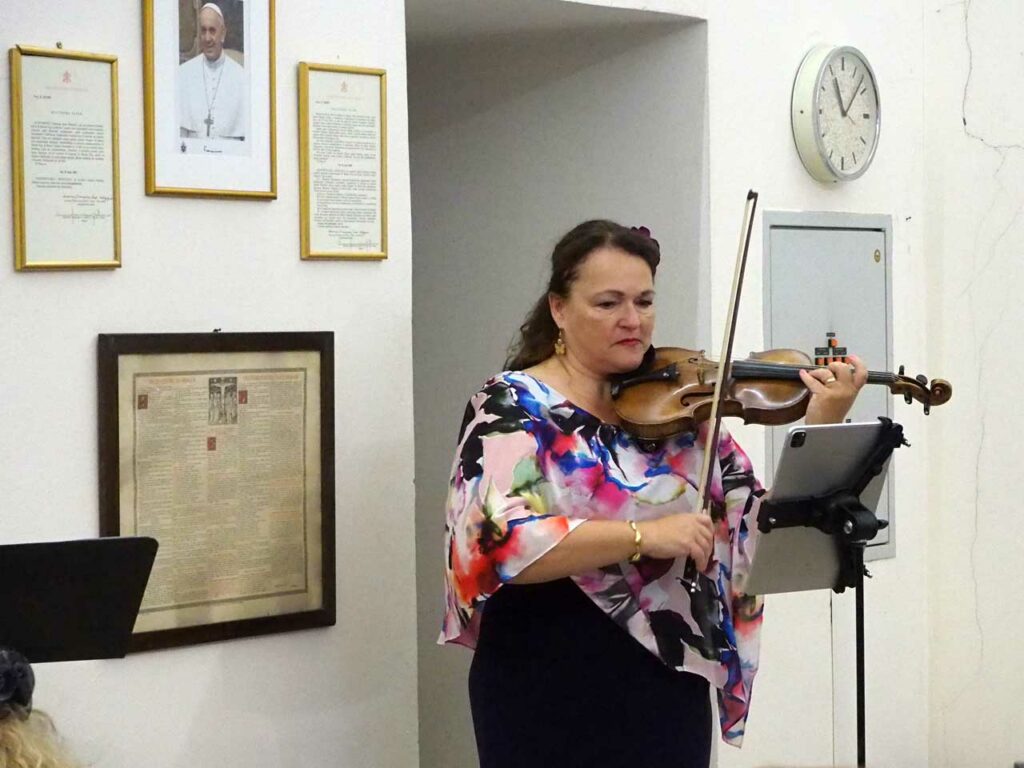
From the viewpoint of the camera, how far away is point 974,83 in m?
3.77

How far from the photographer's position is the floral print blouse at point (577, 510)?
2.35 metres

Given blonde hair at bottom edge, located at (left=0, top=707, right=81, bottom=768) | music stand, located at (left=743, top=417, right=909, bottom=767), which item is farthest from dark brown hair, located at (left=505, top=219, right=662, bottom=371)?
blonde hair at bottom edge, located at (left=0, top=707, right=81, bottom=768)

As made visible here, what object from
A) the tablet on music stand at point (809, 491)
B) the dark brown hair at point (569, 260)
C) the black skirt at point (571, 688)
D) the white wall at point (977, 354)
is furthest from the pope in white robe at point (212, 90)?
the white wall at point (977, 354)

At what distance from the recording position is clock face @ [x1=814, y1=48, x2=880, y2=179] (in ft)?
11.5

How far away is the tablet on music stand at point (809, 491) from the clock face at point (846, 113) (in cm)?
120

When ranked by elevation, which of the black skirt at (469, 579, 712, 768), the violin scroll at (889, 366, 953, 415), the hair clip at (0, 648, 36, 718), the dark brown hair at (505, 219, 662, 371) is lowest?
the black skirt at (469, 579, 712, 768)

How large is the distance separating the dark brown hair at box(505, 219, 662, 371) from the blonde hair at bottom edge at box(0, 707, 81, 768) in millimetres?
1326

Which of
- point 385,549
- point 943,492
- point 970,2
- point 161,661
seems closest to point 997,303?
point 943,492

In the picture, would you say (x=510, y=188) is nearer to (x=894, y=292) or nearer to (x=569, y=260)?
(x=894, y=292)

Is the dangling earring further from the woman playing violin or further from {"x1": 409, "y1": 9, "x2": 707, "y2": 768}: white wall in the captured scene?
{"x1": 409, "y1": 9, "x2": 707, "y2": 768}: white wall

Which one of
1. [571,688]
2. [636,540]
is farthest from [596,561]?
[571,688]

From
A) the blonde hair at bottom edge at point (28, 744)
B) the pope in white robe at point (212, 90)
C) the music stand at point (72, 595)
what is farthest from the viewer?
the pope in white robe at point (212, 90)

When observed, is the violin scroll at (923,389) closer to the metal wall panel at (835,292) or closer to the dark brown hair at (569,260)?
the dark brown hair at (569,260)

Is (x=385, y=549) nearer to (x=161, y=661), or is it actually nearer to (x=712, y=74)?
(x=161, y=661)
